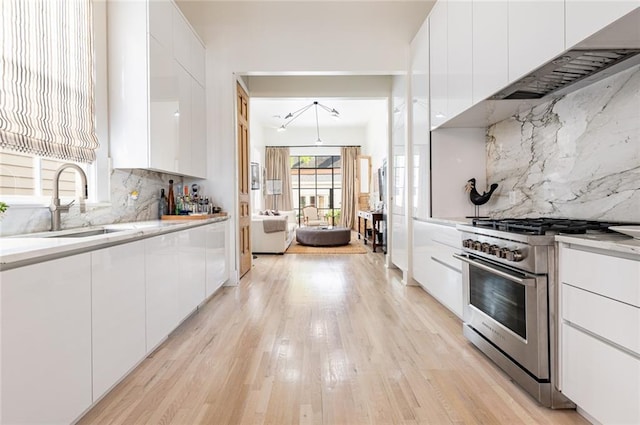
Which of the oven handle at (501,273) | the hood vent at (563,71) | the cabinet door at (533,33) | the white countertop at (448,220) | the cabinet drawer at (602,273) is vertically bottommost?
the oven handle at (501,273)

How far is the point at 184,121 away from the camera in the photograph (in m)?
3.58

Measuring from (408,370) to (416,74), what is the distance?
10.6ft

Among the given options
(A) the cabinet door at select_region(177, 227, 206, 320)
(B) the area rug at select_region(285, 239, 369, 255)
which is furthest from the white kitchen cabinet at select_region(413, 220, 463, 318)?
(B) the area rug at select_region(285, 239, 369, 255)

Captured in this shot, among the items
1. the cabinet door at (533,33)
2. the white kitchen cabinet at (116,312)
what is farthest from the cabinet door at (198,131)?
the cabinet door at (533,33)

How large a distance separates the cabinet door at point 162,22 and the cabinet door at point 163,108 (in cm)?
6

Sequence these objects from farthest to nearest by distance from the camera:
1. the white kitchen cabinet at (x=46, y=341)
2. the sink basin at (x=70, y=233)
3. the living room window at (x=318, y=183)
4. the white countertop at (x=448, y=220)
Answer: the living room window at (x=318, y=183)
the white countertop at (x=448, y=220)
the sink basin at (x=70, y=233)
the white kitchen cabinet at (x=46, y=341)

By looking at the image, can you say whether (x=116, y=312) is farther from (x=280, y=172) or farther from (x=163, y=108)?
(x=280, y=172)

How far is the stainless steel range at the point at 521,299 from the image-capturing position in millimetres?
1740

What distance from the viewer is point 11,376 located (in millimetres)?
1190

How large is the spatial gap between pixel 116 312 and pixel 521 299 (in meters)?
2.04

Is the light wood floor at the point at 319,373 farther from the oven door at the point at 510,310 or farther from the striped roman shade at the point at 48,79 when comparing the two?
the striped roman shade at the point at 48,79

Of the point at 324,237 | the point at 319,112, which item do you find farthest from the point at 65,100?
the point at 319,112

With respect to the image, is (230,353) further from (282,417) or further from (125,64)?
(125,64)

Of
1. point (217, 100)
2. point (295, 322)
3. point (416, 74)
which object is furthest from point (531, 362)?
point (217, 100)
